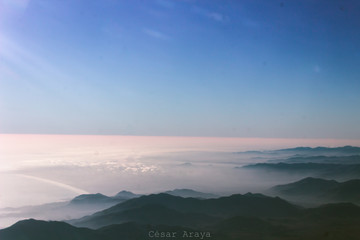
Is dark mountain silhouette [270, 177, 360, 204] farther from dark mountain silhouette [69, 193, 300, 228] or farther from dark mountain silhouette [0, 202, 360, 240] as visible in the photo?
dark mountain silhouette [0, 202, 360, 240]

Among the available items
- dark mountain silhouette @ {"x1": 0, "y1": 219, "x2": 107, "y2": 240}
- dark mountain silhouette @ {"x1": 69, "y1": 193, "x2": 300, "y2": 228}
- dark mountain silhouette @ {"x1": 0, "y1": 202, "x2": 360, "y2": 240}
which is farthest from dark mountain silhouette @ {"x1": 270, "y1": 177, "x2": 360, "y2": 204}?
dark mountain silhouette @ {"x1": 0, "y1": 219, "x2": 107, "y2": 240}

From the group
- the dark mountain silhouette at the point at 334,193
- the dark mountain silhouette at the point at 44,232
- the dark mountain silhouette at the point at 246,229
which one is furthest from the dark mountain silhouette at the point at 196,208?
the dark mountain silhouette at the point at 334,193

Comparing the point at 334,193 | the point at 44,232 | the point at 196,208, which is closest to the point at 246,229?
the point at 196,208

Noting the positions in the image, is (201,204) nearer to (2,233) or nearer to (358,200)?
(358,200)

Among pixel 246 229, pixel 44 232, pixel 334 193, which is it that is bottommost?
pixel 246 229

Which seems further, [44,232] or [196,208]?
[196,208]

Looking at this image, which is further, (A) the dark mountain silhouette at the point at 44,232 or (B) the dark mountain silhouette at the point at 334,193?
(B) the dark mountain silhouette at the point at 334,193

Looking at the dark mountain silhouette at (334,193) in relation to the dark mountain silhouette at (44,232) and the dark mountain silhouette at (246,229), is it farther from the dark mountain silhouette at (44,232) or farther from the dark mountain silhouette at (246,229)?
the dark mountain silhouette at (44,232)

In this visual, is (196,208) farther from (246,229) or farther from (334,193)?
(334,193)

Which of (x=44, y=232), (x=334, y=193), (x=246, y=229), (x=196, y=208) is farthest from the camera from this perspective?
(x=334, y=193)
